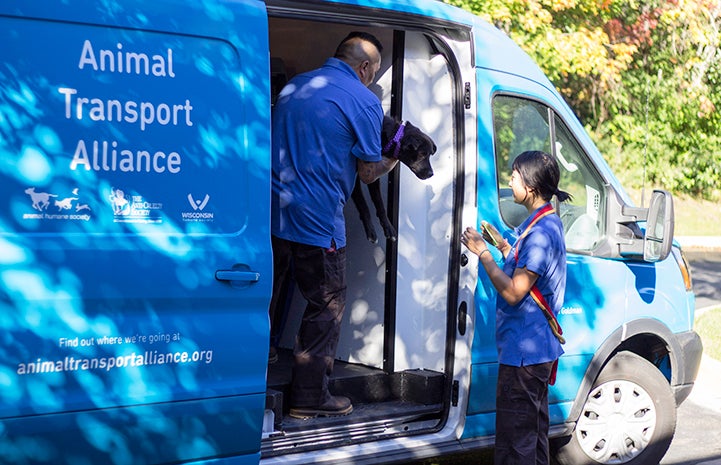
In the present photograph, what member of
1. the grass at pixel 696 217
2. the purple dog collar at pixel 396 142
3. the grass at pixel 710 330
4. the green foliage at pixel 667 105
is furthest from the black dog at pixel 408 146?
the grass at pixel 696 217

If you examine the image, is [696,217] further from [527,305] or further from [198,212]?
[198,212]

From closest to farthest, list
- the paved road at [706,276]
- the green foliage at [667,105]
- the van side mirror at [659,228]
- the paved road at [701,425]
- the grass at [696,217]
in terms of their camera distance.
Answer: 1. the van side mirror at [659,228]
2. the paved road at [701,425]
3. the paved road at [706,276]
4. the green foliage at [667,105]
5. the grass at [696,217]

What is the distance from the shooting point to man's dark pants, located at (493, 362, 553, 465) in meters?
4.72

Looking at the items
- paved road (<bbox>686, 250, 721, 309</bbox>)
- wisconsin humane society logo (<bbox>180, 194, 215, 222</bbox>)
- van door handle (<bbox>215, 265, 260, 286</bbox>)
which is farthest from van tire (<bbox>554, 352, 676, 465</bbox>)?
paved road (<bbox>686, 250, 721, 309</bbox>)

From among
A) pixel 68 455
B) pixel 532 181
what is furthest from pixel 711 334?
pixel 68 455

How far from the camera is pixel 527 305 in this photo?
468 cm

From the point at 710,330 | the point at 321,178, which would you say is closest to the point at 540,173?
the point at 321,178

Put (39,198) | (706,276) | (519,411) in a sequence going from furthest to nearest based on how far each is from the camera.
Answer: (706,276)
(519,411)
(39,198)

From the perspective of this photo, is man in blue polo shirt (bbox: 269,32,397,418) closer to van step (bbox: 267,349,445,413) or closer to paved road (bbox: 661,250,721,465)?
van step (bbox: 267,349,445,413)

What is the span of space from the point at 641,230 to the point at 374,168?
172 centimetres

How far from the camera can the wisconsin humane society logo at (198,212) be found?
4.18m

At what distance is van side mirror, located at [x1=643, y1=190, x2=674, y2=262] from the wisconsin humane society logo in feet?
8.26

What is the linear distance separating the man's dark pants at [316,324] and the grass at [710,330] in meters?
5.25

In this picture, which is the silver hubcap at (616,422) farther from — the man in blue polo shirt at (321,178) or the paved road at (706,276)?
the paved road at (706,276)
